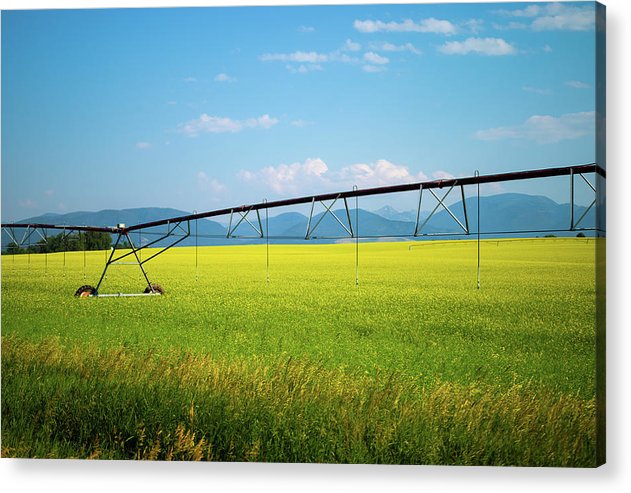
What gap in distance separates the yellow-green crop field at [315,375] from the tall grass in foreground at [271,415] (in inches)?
0.4

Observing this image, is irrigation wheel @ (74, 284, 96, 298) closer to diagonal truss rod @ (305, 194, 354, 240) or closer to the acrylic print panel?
the acrylic print panel

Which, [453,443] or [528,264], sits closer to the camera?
[453,443]

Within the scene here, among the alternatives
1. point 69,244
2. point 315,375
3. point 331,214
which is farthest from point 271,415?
point 69,244

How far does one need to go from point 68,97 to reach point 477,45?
10.7 ft

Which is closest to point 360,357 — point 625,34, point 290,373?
point 290,373

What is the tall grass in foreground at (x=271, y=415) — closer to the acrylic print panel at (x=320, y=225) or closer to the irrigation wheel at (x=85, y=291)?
the acrylic print panel at (x=320, y=225)

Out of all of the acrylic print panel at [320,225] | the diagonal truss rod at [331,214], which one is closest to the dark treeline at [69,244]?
the acrylic print panel at [320,225]

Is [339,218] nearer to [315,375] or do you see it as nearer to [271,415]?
[315,375]

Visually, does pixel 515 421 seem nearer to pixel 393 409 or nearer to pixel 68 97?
pixel 393 409

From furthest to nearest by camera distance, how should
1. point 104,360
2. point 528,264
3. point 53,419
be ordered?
point 528,264 → point 104,360 → point 53,419

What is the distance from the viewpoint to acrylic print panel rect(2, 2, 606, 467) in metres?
5.59

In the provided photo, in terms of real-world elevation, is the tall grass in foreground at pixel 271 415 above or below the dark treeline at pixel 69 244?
below

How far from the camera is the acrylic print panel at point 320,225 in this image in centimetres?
559

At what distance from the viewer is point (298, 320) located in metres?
7.14
